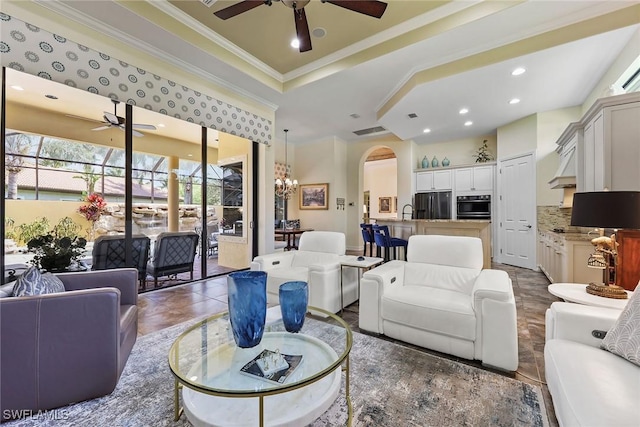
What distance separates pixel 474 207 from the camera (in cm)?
653

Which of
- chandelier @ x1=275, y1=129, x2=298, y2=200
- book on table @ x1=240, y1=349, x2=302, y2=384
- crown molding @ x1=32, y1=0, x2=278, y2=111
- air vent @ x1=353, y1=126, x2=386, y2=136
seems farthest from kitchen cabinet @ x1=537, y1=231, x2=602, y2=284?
chandelier @ x1=275, y1=129, x2=298, y2=200

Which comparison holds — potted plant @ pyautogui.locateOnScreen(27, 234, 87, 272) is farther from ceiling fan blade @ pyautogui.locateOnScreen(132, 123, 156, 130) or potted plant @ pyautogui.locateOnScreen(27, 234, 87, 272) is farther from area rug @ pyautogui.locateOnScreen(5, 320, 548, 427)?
ceiling fan blade @ pyautogui.locateOnScreen(132, 123, 156, 130)

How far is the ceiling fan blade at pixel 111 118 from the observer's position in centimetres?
355

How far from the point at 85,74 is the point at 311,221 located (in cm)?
577

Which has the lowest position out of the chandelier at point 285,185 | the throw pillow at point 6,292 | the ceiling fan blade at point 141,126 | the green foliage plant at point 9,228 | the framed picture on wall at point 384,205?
the throw pillow at point 6,292

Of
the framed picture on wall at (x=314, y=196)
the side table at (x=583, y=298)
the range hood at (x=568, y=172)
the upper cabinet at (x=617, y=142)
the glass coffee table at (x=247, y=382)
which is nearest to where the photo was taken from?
the glass coffee table at (x=247, y=382)

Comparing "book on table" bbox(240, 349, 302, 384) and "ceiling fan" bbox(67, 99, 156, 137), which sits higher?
"ceiling fan" bbox(67, 99, 156, 137)

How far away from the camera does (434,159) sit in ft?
23.6

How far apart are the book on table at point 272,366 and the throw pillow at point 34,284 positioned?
Result: 55.4 inches

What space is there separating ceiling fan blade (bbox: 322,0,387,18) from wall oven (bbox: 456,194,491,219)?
5.45 metres

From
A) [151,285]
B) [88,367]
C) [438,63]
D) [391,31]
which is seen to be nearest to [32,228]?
[151,285]

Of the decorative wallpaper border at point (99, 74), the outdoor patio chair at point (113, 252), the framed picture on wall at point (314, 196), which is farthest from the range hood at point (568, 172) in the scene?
the outdoor patio chair at point (113, 252)

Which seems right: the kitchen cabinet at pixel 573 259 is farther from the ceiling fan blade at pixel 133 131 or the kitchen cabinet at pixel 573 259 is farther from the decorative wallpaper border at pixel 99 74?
the ceiling fan blade at pixel 133 131

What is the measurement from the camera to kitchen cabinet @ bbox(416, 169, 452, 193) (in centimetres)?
693
